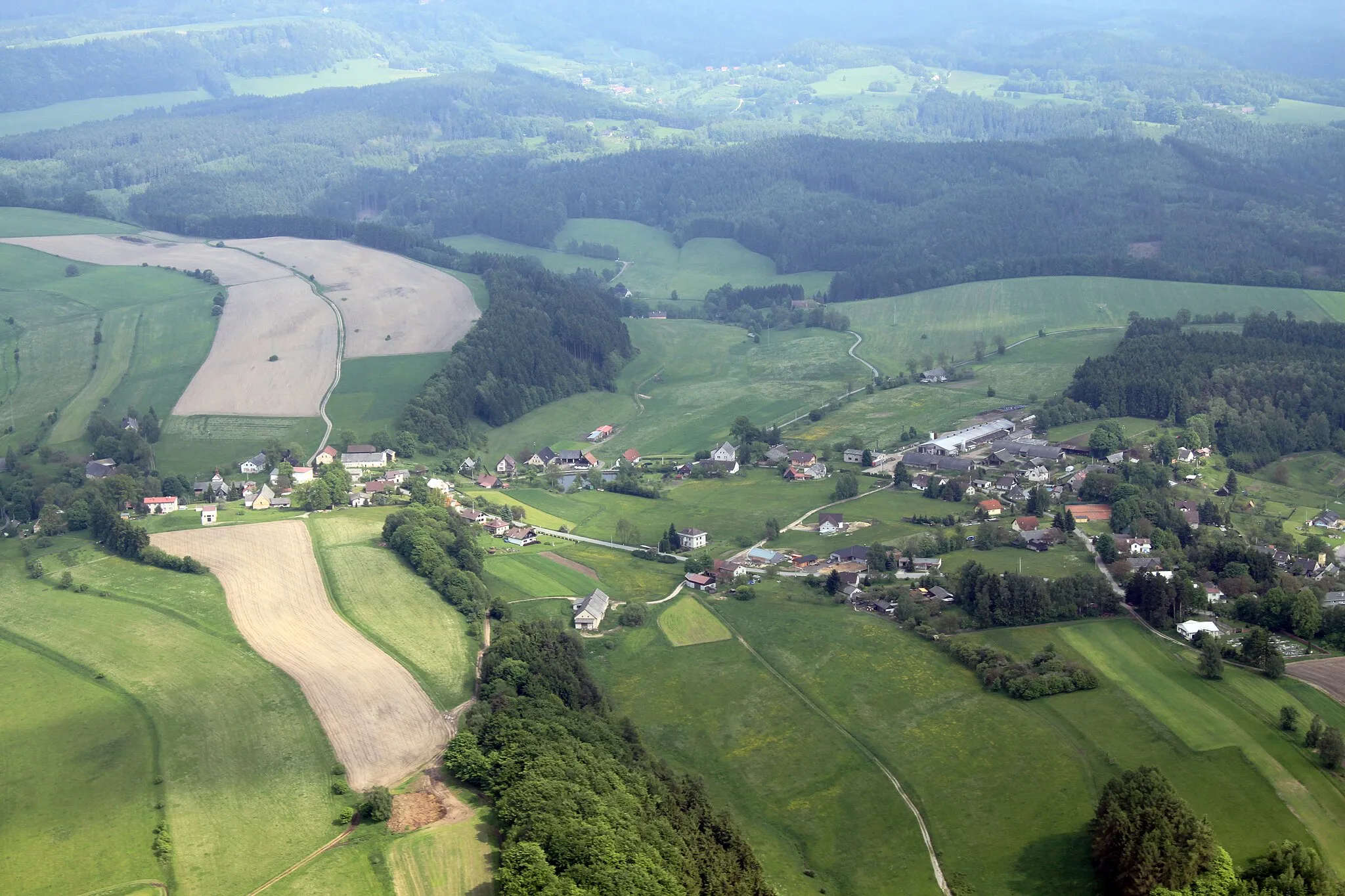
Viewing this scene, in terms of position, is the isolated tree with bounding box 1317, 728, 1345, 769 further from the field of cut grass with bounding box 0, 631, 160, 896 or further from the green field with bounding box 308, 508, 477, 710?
the field of cut grass with bounding box 0, 631, 160, 896

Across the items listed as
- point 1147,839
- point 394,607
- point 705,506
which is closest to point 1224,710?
point 1147,839

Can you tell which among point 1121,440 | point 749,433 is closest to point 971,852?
point 1121,440

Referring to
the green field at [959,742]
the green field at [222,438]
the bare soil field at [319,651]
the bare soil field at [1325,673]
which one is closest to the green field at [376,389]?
the green field at [222,438]

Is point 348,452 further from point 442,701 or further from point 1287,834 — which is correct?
point 1287,834

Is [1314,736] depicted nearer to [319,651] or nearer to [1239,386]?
[319,651]

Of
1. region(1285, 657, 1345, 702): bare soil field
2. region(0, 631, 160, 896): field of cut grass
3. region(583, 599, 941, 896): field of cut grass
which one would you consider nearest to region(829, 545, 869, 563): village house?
region(583, 599, 941, 896): field of cut grass

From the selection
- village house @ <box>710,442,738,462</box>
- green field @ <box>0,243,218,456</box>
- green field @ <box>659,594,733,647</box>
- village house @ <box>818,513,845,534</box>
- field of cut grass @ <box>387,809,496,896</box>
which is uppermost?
field of cut grass @ <box>387,809,496,896</box>
